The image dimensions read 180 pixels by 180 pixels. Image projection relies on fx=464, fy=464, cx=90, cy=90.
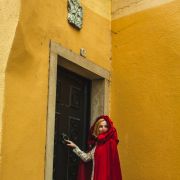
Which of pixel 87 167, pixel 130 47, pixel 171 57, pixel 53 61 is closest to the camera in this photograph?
pixel 53 61

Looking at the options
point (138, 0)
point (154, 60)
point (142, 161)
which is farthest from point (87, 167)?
point (138, 0)

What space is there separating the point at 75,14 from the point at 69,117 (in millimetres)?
1179

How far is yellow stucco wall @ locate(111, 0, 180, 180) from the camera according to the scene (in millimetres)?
5297

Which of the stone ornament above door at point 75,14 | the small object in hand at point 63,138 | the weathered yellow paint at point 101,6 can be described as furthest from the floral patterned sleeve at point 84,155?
the weathered yellow paint at point 101,6

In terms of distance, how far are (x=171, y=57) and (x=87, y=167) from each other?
1617 millimetres

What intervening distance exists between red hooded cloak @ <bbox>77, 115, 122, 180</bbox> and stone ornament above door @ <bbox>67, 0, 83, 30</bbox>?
110 centimetres

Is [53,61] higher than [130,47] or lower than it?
lower

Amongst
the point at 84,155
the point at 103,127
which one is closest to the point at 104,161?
the point at 84,155

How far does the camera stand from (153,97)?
18.0 ft

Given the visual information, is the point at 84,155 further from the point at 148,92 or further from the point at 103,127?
the point at 148,92

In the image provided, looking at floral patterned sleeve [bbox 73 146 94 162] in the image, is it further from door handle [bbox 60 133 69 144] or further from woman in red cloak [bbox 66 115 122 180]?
door handle [bbox 60 133 69 144]

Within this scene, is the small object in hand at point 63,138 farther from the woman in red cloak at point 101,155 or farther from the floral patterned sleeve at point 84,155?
the floral patterned sleeve at point 84,155

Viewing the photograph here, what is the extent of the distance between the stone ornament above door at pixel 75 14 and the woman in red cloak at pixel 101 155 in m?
1.10

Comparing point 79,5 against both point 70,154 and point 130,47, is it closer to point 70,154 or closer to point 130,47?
point 130,47
